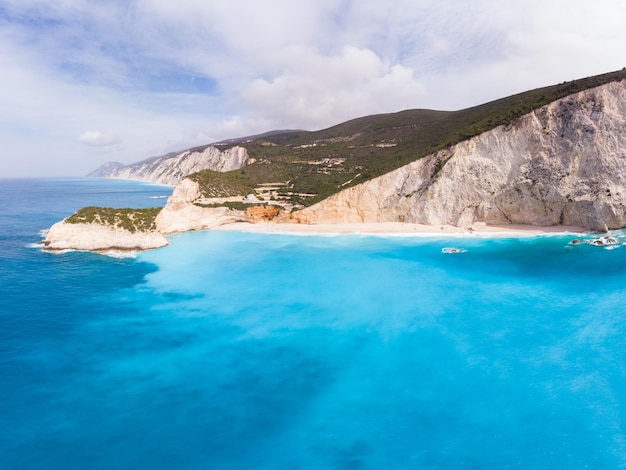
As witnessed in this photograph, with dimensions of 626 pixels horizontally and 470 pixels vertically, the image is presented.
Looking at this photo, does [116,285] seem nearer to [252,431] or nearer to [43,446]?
[43,446]

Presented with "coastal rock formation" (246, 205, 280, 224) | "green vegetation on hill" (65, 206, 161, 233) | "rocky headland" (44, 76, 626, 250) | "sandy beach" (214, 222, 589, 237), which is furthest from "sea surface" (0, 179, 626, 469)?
"coastal rock formation" (246, 205, 280, 224)

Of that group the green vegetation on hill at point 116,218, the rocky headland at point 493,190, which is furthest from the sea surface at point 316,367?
the rocky headland at point 493,190

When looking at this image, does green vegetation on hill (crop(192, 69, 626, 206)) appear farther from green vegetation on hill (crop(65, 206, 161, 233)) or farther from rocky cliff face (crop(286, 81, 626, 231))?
green vegetation on hill (crop(65, 206, 161, 233))

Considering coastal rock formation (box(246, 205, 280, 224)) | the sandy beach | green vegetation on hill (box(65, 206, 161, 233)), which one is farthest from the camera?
coastal rock formation (box(246, 205, 280, 224))

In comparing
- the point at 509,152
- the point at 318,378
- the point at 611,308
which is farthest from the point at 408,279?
the point at 509,152

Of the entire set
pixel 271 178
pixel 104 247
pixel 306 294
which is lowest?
pixel 306 294

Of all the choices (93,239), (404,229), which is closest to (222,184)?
(93,239)
